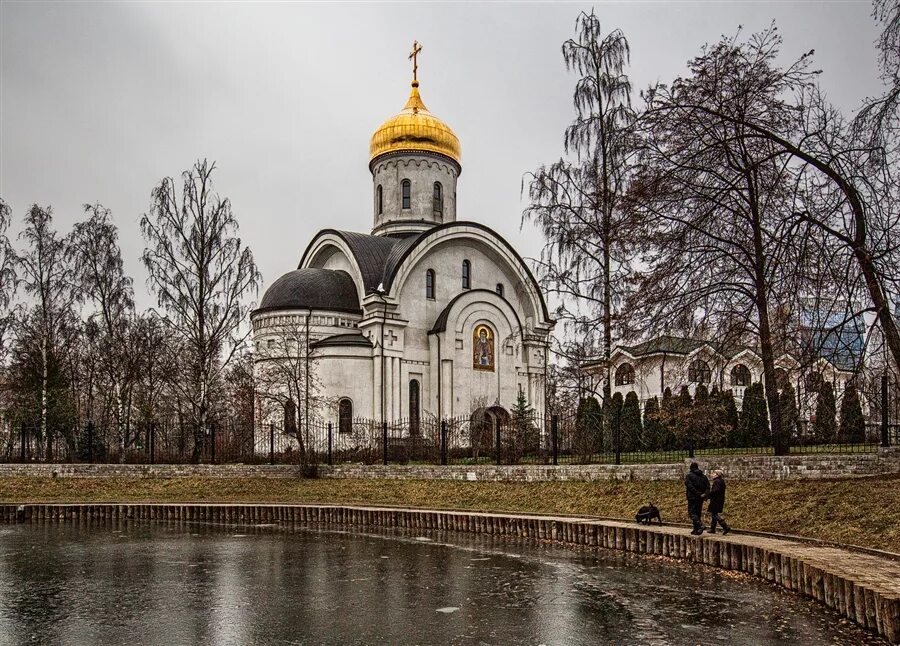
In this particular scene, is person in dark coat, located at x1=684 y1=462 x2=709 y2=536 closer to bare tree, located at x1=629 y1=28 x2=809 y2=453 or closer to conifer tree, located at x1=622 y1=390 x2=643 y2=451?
bare tree, located at x1=629 y1=28 x2=809 y2=453

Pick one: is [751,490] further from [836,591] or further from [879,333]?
[836,591]

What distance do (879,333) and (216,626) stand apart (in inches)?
342

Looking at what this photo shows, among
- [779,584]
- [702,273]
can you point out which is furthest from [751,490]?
[779,584]

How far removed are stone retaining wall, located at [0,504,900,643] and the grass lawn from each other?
3.71ft

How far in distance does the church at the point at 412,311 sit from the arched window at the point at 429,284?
0.05 meters

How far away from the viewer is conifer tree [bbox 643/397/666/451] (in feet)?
64.7

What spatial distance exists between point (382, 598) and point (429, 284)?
1055 inches

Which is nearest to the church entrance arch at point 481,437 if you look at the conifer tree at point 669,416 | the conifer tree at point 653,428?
the conifer tree at point 653,428

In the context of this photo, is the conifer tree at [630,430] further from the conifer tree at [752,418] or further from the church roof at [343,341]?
the church roof at [343,341]

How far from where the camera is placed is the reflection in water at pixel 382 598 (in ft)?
24.7

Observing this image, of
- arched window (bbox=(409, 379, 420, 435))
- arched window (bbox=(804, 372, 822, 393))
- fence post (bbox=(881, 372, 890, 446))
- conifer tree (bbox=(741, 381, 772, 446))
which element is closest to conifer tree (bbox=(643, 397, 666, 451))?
conifer tree (bbox=(741, 381, 772, 446))

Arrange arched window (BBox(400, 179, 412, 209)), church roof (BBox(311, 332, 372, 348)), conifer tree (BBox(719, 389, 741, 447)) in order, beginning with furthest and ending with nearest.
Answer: arched window (BBox(400, 179, 412, 209))
church roof (BBox(311, 332, 372, 348))
conifer tree (BBox(719, 389, 741, 447))

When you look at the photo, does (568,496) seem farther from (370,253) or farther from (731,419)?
(370,253)

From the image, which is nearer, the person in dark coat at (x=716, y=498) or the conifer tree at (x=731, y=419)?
the person in dark coat at (x=716, y=498)
